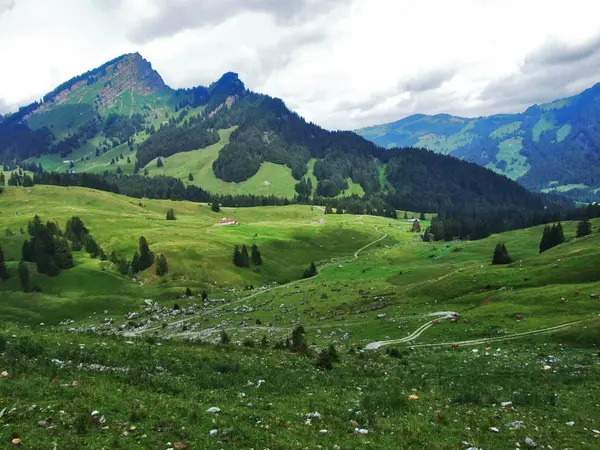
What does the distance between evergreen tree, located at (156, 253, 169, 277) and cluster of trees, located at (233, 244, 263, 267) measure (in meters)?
22.5

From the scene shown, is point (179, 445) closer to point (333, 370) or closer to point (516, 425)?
point (516, 425)

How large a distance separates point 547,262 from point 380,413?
56728mm

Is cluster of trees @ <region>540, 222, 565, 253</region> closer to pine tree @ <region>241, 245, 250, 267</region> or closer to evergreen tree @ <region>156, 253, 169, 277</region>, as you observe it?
pine tree @ <region>241, 245, 250, 267</region>

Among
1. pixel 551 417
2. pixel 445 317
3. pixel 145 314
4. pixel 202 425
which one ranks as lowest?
pixel 145 314

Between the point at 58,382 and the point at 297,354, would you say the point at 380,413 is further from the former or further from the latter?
the point at 297,354

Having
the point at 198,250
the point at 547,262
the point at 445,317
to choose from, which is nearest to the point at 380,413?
the point at 445,317

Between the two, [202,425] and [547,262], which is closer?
[202,425]

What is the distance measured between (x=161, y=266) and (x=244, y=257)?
26650mm

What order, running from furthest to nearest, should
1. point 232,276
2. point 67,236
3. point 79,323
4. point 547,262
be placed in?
1. point 67,236
2. point 232,276
3. point 79,323
4. point 547,262

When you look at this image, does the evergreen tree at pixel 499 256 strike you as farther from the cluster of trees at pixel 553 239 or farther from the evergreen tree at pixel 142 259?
the evergreen tree at pixel 142 259

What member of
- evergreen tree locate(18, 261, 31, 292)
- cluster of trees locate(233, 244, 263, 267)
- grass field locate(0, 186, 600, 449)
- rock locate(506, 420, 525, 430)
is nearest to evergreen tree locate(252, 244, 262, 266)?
cluster of trees locate(233, 244, 263, 267)

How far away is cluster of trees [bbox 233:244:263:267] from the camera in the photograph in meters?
127

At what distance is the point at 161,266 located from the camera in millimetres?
110562

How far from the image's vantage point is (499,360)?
30531 millimetres
